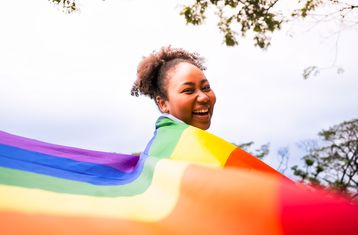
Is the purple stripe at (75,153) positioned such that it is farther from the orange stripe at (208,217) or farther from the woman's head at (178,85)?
the orange stripe at (208,217)

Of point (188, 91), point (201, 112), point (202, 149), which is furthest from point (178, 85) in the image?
point (202, 149)

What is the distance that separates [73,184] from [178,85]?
0.91 meters

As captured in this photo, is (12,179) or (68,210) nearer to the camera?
(68,210)

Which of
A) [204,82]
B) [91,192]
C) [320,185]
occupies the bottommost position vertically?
[91,192]

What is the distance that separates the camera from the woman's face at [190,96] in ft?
8.05

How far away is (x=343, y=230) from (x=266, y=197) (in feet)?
0.85

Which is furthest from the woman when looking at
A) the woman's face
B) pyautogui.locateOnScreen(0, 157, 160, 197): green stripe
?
pyautogui.locateOnScreen(0, 157, 160, 197): green stripe

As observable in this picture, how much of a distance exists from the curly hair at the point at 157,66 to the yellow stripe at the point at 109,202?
103cm

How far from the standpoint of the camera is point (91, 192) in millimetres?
1787

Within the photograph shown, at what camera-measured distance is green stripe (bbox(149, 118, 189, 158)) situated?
2039 mm

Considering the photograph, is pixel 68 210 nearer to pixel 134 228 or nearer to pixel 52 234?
pixel 52 234

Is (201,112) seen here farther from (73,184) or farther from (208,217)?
(208,217)

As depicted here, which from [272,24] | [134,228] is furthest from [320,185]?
[272,24]

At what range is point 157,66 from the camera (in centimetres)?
276
